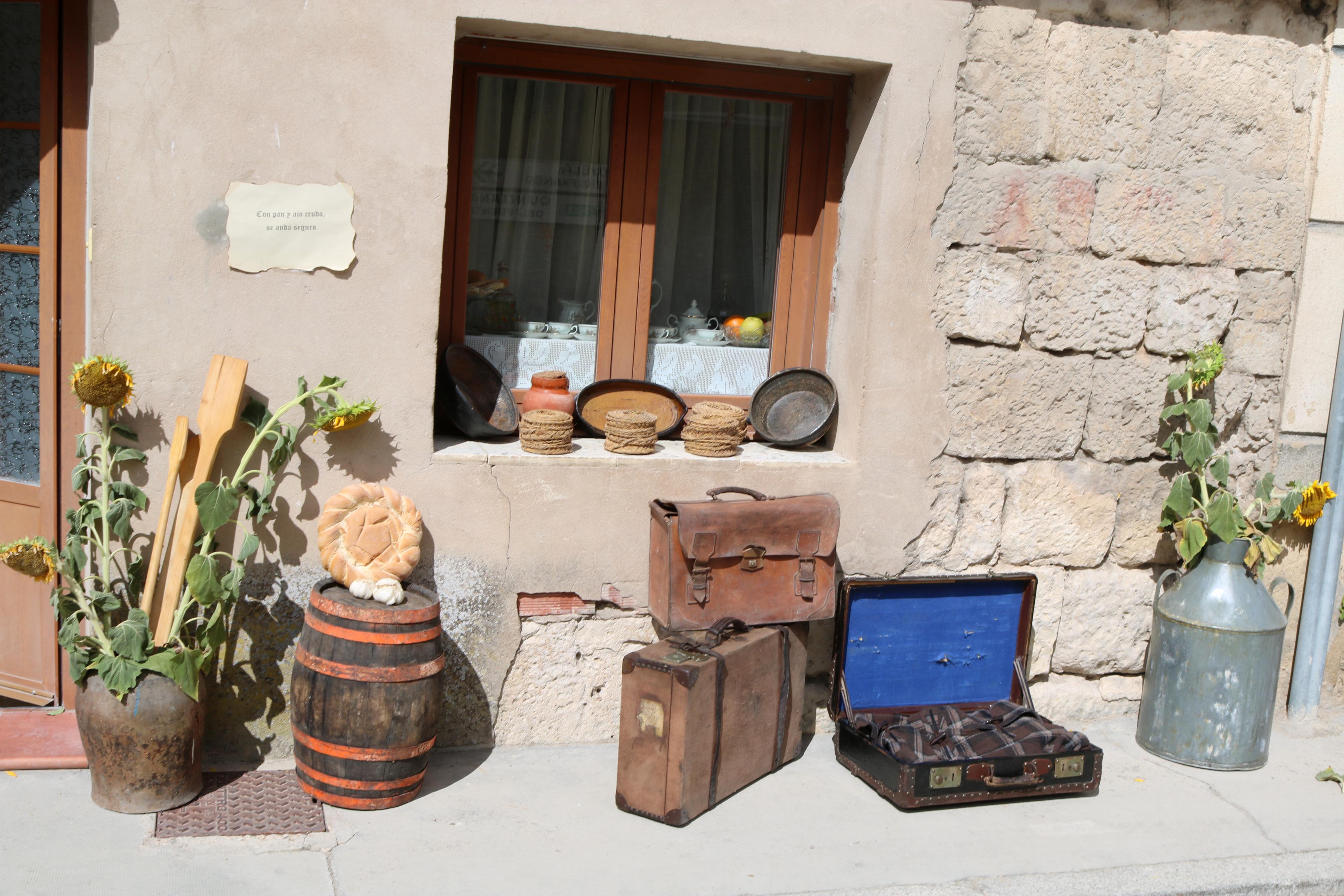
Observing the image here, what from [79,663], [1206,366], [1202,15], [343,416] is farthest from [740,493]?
[1202,15]

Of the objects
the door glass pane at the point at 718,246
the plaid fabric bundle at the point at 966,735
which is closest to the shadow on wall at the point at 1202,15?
the door glass pane at the point at 718,246

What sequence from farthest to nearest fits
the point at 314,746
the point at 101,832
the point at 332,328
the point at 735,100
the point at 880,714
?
the point at 735,100, the point at 880,714, the point at 332,328, the point at 314,746, the point at 101,832

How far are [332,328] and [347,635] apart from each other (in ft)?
3.35

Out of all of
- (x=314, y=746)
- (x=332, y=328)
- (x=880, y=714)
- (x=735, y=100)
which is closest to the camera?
(x=314, y=746)

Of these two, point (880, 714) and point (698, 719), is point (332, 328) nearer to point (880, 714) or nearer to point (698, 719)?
point (698, 719)

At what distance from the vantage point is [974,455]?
4.29m

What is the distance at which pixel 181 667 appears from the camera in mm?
3342

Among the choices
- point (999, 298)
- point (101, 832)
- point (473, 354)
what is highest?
point (999, 298)

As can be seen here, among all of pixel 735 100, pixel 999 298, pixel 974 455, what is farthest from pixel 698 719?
pixel 735 100

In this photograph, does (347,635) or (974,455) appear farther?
(974,455)

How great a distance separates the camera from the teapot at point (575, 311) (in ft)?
14.6

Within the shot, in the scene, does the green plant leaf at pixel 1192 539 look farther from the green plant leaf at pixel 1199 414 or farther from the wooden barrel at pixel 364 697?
the wooden barrel at pixel 364 697

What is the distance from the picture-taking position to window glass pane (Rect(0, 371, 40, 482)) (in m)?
3.97

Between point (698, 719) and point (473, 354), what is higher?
point (473, 354)
